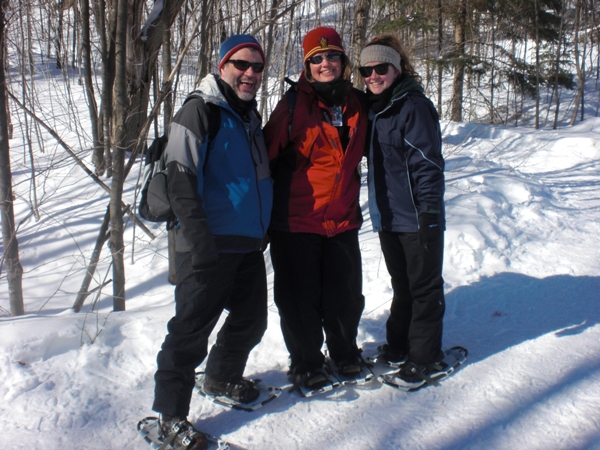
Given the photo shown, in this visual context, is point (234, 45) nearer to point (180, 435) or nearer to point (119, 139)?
point (119, 139)

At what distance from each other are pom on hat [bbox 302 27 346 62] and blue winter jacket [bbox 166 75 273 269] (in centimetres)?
44

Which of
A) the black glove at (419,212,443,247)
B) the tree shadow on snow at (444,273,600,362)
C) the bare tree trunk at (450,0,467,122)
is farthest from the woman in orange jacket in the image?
the bare tree trunk at (450,0,467,122)

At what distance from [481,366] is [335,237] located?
3.88 ft

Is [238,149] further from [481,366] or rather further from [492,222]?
[492,222]

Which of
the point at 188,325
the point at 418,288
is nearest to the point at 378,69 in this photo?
the point at 418,288

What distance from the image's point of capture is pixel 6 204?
4.25 meters

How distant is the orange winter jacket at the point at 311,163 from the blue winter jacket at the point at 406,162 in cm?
14

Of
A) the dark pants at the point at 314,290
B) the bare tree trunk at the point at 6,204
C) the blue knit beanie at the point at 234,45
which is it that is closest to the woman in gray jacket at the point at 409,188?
the dark pants at the point at 314,290

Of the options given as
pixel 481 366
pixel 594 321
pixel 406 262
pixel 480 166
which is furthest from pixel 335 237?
pixel 480 166

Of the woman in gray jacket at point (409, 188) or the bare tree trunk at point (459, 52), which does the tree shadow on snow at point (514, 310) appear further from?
the bare tree trunk at point (459, 52)

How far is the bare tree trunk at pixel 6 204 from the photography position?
13.3ft

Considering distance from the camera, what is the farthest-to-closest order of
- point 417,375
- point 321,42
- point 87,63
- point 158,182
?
point 87,63, point 417,375, point 321,42, point 158,182

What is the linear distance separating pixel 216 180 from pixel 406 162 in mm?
1037

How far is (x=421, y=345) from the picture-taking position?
9.18 feet
